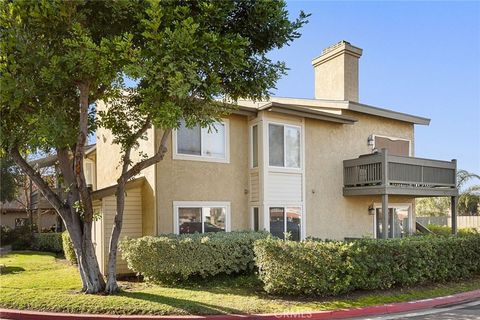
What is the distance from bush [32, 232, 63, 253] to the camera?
2117cm

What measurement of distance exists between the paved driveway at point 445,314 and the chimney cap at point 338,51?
11.3m

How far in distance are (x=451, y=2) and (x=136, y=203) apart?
11.9m

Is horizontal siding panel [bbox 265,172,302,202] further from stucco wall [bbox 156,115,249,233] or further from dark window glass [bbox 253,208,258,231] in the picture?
stucco wall [bbox 156,115,249,233]

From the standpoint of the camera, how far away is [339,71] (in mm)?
17172

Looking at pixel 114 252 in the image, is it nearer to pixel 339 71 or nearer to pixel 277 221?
pixel 277 221

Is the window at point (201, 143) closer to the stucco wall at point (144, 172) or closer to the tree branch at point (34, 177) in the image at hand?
the stucco wall at point (144, 172)

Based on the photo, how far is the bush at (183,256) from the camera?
10.3 m

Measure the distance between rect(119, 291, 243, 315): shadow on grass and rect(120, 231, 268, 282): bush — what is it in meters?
1.33

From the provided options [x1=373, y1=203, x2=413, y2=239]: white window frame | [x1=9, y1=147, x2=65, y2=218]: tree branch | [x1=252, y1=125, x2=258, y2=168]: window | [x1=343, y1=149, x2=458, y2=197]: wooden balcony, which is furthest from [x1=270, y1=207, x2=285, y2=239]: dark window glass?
[x1=9, y1=147, x2=65, y2=218]: tree branch

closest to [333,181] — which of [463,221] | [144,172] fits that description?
[144,172]

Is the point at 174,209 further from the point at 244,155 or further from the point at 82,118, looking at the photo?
the point at 82,118

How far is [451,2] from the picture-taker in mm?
12398

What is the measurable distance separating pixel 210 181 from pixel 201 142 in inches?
53.0

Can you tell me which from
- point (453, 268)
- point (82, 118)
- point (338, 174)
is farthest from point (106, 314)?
point (338, 174)
